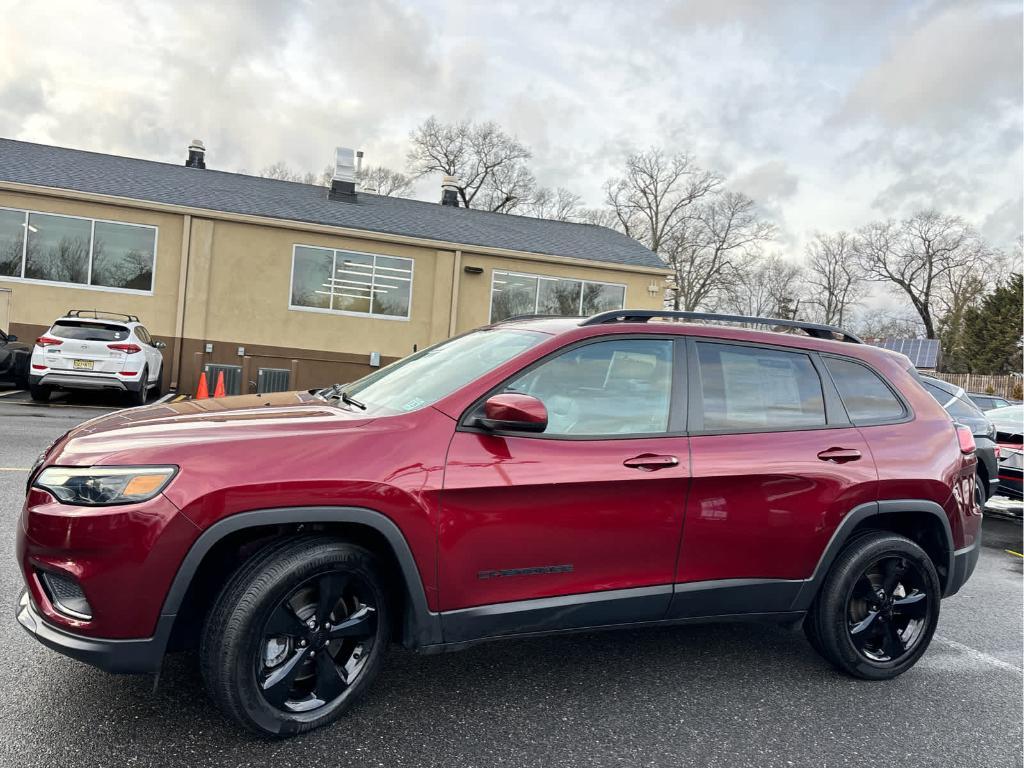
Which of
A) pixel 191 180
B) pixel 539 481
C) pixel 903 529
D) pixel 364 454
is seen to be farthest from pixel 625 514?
pixel 191 180

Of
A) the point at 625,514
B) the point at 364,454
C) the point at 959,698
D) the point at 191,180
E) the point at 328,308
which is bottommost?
the point at 959,698

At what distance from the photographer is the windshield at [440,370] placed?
3.06 m

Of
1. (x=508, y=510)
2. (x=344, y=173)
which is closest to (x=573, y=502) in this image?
(x=508, y=510)

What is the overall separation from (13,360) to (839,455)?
15464 mm

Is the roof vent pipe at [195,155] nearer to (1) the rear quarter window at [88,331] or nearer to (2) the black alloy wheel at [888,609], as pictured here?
(1) the rear quarter window at [88,331]

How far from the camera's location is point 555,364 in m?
3.14

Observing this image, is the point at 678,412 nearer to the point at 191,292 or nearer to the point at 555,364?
the point at 555,364

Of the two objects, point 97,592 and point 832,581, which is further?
point 832,581

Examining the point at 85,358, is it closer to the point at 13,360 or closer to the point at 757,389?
the point at 13,360

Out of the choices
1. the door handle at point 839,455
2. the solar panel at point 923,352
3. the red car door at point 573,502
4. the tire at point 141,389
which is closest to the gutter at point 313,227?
the tire at point 141,389

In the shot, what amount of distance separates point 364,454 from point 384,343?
15798mm

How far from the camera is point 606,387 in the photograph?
319 cm

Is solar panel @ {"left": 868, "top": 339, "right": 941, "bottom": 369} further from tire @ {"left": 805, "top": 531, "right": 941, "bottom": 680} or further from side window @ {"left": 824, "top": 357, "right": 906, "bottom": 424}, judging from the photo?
tire @ {"left": 805, "top": 531, "right": 941, "bottom": 680}

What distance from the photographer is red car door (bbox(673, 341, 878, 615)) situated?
316cm
